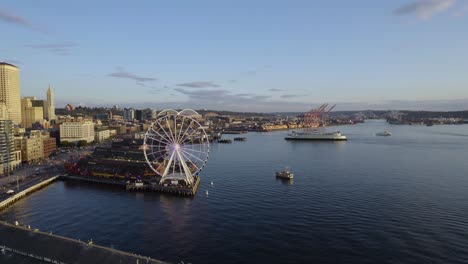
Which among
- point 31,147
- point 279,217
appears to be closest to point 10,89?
point 31,147

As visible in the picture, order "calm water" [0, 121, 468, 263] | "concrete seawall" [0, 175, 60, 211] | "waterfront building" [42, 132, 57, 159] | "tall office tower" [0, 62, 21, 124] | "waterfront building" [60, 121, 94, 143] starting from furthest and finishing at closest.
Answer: "tall office tower" [0, 62, 21, 124] < "waterfront building" [60, 121, 94, 143] < "waterfront building" [42, 132, 57, 159] < "concrete seawall" [0, 175, 60, 211] < "calm water" [0, 121, 468, 263]

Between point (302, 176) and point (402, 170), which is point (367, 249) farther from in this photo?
point (402, 170)

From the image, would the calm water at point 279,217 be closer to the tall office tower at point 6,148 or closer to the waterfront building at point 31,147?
the tall office tower at point 6,148

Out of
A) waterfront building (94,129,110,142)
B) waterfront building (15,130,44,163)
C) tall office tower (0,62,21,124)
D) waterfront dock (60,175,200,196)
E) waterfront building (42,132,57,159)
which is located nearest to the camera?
waterfront dock (60,175,200,196)

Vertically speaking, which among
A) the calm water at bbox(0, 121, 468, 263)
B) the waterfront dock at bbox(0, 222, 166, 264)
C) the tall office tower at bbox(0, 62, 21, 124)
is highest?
the tall office tower at bbox(0, 62, 21, 124)

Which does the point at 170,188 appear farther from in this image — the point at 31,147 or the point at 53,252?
the point at 31,147

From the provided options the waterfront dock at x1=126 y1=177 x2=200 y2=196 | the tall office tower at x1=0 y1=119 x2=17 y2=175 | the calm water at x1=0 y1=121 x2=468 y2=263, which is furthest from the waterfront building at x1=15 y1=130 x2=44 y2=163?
the waterfront dock at x1=126 y1=177 x2=200 y2=196

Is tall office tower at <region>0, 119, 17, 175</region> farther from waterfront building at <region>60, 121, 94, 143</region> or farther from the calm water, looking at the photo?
waterfront building at <region>60, 121, 94, 143</region>
